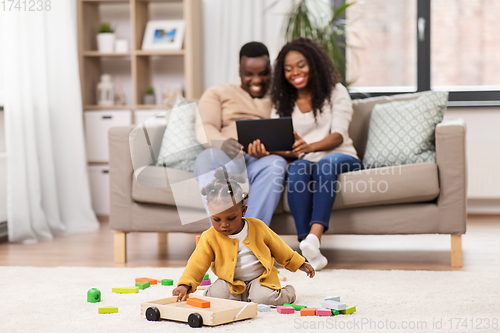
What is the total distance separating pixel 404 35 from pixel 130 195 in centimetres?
248

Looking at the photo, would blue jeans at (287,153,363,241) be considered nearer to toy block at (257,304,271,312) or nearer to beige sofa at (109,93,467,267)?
beige sofa at (109,93,467,267)

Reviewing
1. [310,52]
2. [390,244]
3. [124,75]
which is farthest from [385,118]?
[124,75]

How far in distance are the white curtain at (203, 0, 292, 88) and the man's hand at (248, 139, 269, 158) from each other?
161 cm

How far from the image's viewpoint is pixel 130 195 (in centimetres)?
233

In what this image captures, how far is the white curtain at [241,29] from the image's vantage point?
371 centimetres

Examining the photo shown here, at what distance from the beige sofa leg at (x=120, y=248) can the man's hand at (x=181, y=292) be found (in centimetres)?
98

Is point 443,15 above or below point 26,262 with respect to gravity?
above

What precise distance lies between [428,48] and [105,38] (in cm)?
219

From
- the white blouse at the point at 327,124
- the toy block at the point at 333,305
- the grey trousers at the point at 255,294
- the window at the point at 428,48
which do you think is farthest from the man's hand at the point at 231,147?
the window at the point at 428,48

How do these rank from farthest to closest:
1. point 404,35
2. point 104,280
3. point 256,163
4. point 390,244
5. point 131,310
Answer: point 404,35 → point 390,244 → point 256,163 → point 104,280 → point 131,310

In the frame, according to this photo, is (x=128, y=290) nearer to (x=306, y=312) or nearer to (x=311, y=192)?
A: (x=306, y=312)

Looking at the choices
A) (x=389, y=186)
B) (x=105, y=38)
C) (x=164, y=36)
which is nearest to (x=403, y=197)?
(x=389, y=186)

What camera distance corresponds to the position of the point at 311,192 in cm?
214

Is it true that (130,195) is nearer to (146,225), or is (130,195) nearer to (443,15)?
(146,225)
